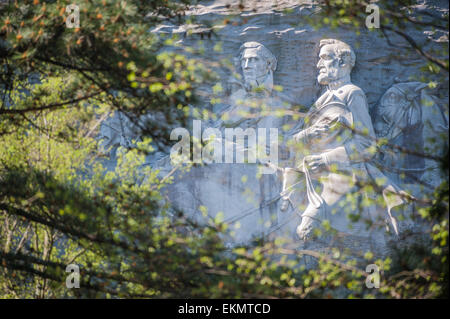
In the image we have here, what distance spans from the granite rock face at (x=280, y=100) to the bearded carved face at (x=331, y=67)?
0.41 feet

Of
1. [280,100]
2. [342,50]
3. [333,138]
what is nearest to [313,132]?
[333,138]

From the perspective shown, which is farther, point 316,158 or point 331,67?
point 331,67

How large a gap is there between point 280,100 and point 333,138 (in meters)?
0.68

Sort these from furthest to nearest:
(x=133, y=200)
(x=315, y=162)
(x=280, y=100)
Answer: (x=280, y=100) → (x=315, y=162) → (x=133, y=200)

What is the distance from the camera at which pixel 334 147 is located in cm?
728

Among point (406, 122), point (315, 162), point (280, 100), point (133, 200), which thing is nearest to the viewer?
point (133, 200)

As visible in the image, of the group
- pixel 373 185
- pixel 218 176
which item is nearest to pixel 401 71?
pixel 218 176

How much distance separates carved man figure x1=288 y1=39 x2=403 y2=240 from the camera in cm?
709

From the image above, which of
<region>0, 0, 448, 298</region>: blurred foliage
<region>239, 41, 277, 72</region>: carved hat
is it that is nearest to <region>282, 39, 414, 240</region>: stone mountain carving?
<region>239, 41, 277, 72</region>: carved hat

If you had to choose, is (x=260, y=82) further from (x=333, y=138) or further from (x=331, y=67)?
(x=333, y=138)

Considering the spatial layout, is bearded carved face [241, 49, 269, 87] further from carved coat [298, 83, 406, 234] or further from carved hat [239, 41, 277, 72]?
carved coat [298, 83, 406, 234]

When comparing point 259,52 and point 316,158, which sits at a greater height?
point 259,52

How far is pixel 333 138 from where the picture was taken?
7.28 meters

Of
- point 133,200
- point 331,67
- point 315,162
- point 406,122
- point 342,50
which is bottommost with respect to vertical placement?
point 133,200
